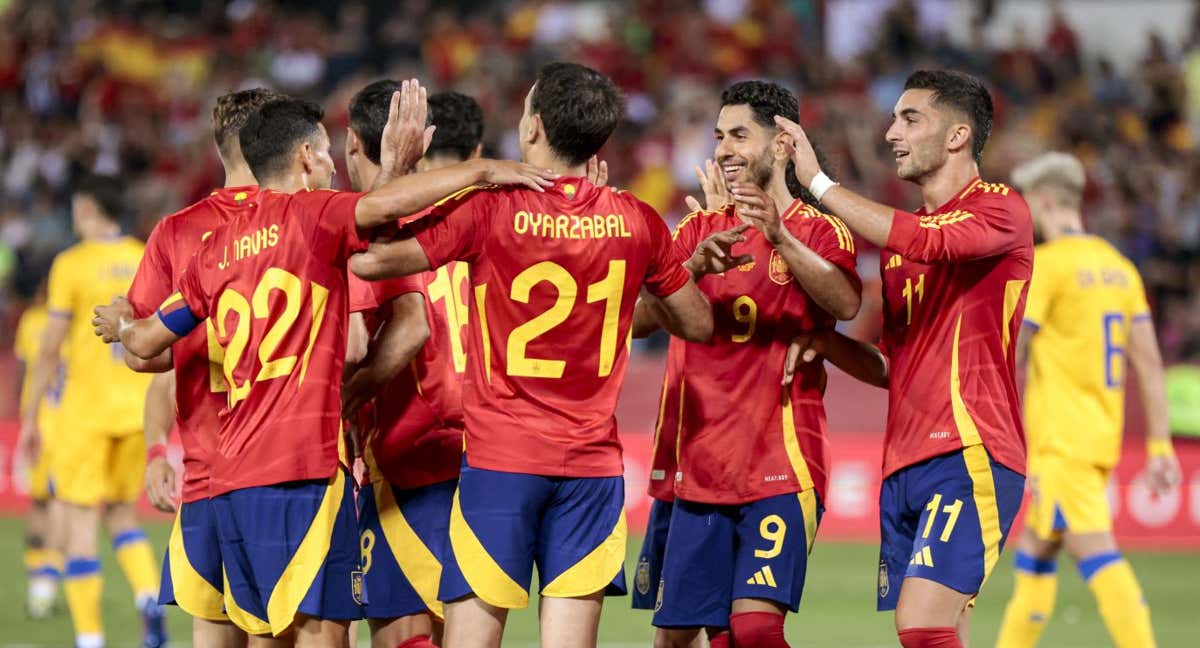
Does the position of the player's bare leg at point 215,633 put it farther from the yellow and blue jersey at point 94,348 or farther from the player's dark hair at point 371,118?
the yellow and blue jersey at point 94,348

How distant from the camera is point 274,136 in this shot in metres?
5.71

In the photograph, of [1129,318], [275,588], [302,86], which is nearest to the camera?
[275,588]

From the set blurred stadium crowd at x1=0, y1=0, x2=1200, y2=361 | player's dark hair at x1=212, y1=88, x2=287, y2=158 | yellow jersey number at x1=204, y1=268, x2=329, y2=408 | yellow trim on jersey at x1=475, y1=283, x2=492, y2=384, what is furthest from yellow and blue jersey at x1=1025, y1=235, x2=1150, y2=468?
blurred stadium crowd at x1=0, y1=0, x2=1200, y2=361

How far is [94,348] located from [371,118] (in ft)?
14.5

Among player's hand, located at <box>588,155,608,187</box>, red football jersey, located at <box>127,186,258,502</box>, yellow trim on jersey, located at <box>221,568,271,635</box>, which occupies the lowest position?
yellow trim on jersey, located at <box>221,568,271,635</box>

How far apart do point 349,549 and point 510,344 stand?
0.92m

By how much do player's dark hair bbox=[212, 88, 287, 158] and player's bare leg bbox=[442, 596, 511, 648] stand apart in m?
2.10

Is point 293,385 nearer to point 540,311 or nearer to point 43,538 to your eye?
point 540,311

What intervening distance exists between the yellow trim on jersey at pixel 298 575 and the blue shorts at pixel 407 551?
2.96ft

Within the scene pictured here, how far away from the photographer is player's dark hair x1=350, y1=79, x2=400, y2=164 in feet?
21.0

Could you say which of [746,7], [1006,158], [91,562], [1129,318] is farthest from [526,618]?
[746,7]

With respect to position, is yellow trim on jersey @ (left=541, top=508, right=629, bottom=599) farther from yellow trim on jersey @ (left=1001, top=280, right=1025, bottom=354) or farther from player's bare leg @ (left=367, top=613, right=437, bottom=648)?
yellow trim on jersey @ (left=1001, top=280, right=1025, bottom=354)

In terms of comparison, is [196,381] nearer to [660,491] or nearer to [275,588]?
[275,588]

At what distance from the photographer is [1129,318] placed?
8.94m
